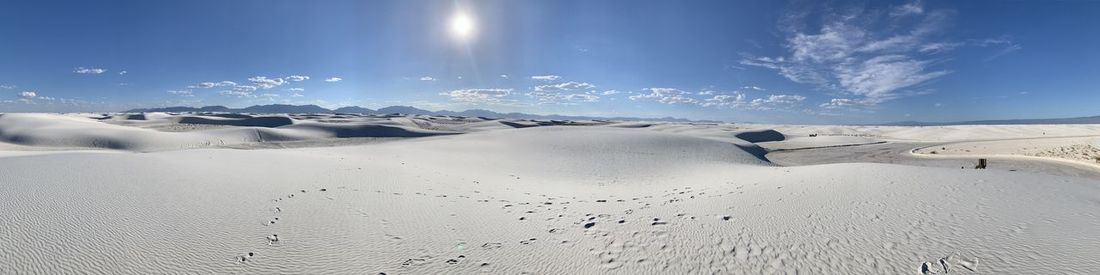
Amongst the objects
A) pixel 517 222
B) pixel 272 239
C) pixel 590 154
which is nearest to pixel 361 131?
pixel 590 154

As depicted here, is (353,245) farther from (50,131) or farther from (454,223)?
(50,131)

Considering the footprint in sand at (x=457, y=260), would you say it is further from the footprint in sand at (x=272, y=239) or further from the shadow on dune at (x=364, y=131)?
the shadow on dune at (x=364, y=131)

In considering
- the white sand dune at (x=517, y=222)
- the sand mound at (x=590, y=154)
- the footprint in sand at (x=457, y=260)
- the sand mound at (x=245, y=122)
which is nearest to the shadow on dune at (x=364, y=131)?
the sand mound at (x=245, y=122)

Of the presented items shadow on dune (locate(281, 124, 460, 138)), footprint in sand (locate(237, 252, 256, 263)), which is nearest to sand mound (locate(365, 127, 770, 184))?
footprint in sand (locate(237, 252, 256, 263))

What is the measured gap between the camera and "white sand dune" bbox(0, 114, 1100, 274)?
5.72m

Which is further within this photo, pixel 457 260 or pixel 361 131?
pixel 361 131

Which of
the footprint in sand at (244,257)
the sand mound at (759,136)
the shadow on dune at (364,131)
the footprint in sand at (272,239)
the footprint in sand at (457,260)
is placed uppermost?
the shadow on dune at (364,131)

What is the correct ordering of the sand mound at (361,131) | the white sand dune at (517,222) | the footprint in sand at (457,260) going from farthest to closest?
the sand mound at (361,131)
the footprint in sand at (457,260)
the white sand dune at (517,222)

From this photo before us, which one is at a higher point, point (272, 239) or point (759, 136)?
point (759, 136)

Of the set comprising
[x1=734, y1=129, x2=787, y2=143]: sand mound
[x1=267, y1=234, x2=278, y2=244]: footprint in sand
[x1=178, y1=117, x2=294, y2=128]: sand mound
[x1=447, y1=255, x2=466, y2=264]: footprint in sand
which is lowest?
[x1=447, y1=255, x2=466, y2=264]: footprint in sand

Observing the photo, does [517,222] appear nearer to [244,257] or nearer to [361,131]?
[244,257]

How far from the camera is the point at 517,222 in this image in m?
8.45

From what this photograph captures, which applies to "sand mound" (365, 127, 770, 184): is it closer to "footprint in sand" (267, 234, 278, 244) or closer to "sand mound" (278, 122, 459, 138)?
"footprint in sand" (267, 234, 278, 244)

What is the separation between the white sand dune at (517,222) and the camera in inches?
225
